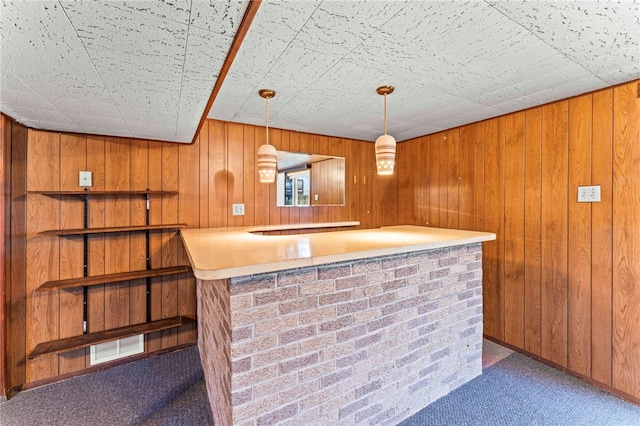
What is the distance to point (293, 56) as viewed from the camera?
5.46 ft

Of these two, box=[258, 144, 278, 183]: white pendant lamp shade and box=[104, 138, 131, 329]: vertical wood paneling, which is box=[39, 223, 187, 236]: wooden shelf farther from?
box=[258, 144, 278, 183]: white pendant lamp shade

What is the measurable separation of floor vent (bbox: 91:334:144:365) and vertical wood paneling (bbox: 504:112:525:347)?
325 cm

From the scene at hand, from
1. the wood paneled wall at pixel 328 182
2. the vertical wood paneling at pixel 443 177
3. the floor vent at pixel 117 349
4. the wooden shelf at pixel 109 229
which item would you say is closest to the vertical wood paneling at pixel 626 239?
the vertical wood paneling at pixel 443 177

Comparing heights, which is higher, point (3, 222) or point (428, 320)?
point (3, 222)

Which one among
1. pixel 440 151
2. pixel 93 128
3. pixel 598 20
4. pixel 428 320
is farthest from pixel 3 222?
pixel 440 151

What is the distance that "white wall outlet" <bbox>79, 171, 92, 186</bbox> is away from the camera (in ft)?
7.74

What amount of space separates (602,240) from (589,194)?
34cm

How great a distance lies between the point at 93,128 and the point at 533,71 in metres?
3.04

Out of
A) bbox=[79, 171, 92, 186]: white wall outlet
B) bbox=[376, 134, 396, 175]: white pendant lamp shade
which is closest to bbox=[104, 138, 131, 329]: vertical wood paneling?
bbox=[79, 171, 92, 186]: white wall outlet

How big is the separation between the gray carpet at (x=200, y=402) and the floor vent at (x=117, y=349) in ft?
0.37

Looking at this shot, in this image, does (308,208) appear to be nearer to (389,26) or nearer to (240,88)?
(240,88)

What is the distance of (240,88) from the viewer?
6.89 feet

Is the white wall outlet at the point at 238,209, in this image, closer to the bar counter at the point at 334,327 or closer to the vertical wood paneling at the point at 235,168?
the vertical wood paneling at the point at 235,168

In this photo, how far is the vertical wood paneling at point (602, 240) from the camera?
210 cm
